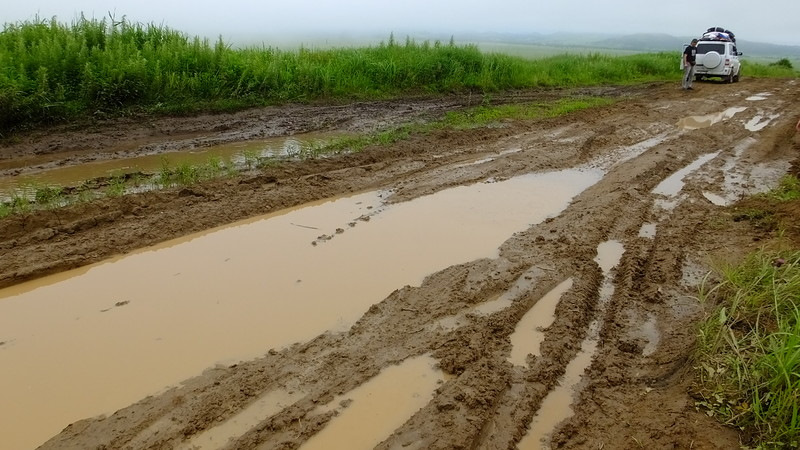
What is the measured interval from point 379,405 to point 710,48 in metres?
22.2

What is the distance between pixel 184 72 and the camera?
37.0 feet

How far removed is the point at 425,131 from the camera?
33.0ft

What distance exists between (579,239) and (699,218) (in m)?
1.80

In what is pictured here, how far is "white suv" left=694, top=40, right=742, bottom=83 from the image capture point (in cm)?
1942

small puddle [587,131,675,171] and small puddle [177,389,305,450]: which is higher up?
small puddle [587,131,675,171]

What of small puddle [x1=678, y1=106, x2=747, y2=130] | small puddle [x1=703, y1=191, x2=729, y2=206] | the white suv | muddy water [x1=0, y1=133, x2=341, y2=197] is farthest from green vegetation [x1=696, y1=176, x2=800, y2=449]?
the white suv

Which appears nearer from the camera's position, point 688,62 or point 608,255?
point 608,255

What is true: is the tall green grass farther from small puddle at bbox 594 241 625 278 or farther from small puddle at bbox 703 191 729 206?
small puddle at bbox 703 191 729 206

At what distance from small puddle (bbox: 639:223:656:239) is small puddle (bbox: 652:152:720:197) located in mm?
1334

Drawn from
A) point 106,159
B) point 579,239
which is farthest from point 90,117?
point 579,239

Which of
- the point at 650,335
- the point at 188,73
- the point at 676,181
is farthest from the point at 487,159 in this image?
the point at 188,73

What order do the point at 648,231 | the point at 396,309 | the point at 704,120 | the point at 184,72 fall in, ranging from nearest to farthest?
the point at 396,309 < the point at 648,231 < the point at 184,72 < the point at 704,120

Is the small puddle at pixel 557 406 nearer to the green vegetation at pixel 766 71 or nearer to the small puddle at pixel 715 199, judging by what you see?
the small puddle at pixel 715 199

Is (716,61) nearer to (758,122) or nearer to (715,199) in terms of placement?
(758,122)
